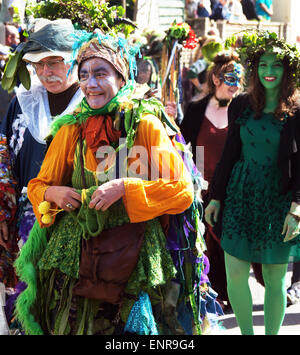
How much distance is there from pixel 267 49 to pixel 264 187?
35.3 inches

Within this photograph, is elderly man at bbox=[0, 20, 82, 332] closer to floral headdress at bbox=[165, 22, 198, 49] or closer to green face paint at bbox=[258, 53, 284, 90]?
green face paint at bbox=[258, 53, 284, 90]

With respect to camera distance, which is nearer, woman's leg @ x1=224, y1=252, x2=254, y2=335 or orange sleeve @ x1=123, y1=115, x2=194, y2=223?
orange sleeve @ x1=123, y1=115, x2=194, y2=223

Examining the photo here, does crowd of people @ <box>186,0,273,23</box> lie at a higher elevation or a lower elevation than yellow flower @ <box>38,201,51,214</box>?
higher

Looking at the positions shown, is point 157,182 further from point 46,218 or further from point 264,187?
point 264,187

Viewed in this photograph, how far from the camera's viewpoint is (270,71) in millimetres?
4262

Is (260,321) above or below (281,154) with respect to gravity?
below

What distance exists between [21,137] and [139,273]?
1.43 m

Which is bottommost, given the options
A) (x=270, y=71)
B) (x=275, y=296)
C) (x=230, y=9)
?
(x=275, y=296)

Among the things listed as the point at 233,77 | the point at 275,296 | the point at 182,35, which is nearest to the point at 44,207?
the point at 275,296

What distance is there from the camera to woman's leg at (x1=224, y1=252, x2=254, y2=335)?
4.23 meters

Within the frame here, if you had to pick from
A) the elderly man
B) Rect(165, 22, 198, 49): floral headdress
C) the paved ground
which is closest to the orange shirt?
the elderly man

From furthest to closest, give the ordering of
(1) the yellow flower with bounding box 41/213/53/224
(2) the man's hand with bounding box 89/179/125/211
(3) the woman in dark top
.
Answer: (3) the woman in dark top, (1) the yellow flower with bounding box 41/213/53/224, (2) the man's hand with bounding box 89/179/125/211
